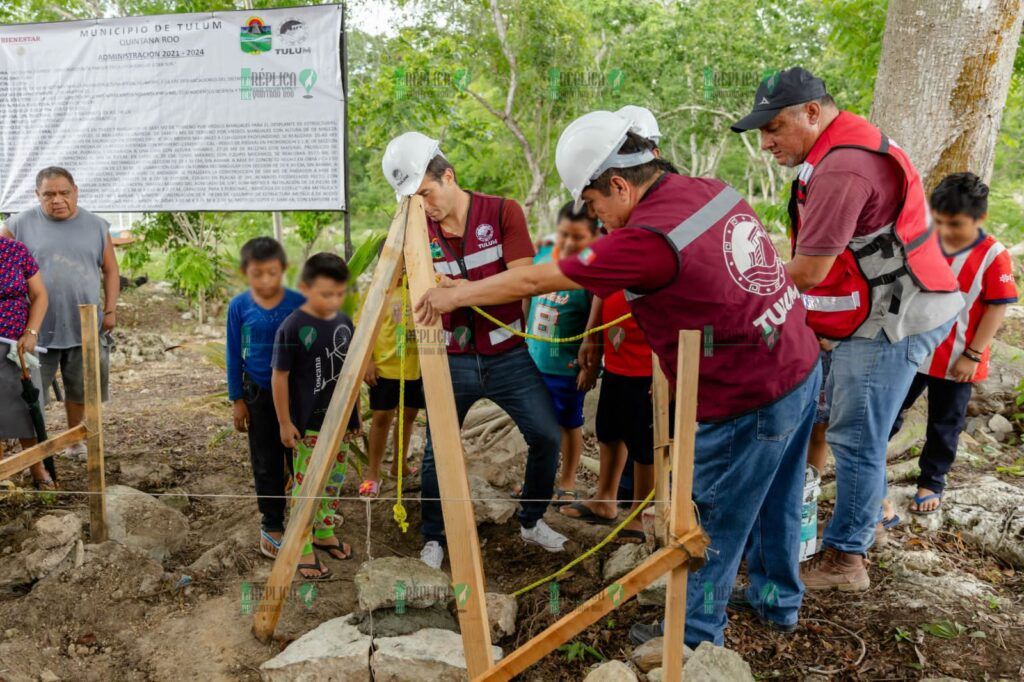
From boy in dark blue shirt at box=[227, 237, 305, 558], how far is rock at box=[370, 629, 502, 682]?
2.53 ft

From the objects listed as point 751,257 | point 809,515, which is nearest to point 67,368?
point 751,257

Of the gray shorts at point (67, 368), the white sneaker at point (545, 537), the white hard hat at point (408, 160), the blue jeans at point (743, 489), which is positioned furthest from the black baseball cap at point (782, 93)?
the gray shorts at point (67, 368)

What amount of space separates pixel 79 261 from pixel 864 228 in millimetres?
3875

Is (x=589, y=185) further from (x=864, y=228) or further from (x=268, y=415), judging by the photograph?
(x=268, y=415)

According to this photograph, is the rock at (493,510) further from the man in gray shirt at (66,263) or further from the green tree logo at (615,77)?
the green tree logo at (615,77)

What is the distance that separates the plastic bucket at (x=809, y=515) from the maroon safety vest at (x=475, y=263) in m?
1.35

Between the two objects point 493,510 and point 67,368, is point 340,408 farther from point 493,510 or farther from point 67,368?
point 67,368

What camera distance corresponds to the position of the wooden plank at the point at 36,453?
2.77 metres

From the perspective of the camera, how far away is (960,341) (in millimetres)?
3590

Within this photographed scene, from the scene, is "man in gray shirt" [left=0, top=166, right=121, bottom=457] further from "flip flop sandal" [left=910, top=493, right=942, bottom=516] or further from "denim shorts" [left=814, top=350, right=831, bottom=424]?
"flip flop sandal" [left=910, top=493, right=942, bottom=516]

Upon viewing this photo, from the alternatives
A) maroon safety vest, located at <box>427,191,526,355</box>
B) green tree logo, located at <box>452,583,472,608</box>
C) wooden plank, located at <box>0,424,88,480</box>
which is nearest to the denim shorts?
maroon safety vest, located at <box>427,191,526,355</box>

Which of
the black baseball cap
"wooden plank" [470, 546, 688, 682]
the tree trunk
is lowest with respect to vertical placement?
"wooden plank" [470, 546, 688, 682]

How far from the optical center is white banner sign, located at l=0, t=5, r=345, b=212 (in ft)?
13.7

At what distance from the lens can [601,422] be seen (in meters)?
3.54
